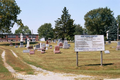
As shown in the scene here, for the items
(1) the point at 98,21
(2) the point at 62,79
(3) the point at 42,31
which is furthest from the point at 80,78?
(3) the point at 42,31

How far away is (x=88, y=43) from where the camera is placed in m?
13.7

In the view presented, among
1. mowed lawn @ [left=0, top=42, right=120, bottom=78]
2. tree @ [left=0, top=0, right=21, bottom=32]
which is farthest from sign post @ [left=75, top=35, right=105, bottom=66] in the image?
tree @ [left=0, top=0, right=21, bottom=32]

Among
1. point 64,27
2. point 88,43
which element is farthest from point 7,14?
point 88,43

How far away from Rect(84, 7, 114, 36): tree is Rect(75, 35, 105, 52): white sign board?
68580 mm

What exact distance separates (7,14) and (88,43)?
44.2 meters

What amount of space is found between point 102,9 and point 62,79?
80.3 meters

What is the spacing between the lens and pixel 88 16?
88938mm

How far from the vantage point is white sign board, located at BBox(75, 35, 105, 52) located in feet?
44.3

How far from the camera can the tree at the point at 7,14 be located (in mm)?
52719

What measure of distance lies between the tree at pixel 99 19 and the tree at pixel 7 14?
4003 centimetres

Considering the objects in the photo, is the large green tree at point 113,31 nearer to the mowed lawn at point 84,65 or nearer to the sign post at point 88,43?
the mowed lawn at point 84,65

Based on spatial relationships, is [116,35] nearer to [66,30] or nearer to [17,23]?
[66,30]

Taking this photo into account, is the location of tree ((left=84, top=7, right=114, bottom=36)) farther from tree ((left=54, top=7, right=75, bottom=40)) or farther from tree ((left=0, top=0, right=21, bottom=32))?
tree ((left=0, top=0, right=21, bottom=32))

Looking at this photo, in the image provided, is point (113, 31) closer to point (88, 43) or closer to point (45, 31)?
point (45, 31)
